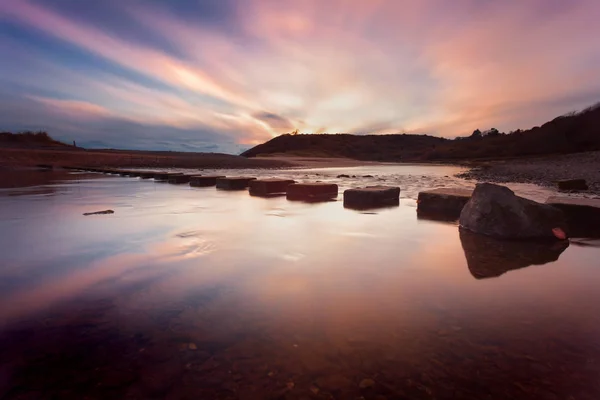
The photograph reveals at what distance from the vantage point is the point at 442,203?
5633 millimetres

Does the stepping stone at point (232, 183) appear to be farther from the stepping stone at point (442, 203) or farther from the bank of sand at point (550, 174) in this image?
the bank of sand at point (550, 174)

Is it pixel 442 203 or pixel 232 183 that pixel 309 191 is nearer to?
pixel 442 203

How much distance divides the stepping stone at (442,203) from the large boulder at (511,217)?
1.14m

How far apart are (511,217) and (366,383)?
11.2 feet

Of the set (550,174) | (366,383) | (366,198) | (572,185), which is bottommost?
(366,383)

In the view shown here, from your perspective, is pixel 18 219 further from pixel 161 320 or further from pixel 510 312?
pixel 510 312

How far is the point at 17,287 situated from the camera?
2236mm

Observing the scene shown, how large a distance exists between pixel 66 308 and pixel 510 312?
2615 mm

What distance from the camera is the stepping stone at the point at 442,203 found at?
539 cm

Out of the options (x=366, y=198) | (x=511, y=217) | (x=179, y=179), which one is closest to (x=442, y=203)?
(x=366, y=198)

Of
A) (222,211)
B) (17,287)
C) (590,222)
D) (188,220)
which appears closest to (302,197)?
(222,211)

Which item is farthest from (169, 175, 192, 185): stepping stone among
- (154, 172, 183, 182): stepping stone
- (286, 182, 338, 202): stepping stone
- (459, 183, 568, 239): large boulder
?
(459, 183, 568, 239): large boulder

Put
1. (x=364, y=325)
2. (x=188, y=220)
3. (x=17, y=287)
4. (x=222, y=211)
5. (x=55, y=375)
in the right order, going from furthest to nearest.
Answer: (x=222, y=211), (x=188, y=220), (x=17, y=287), (x=364, y=325), (x=55, y=375)

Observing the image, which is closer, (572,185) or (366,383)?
(366,383)
